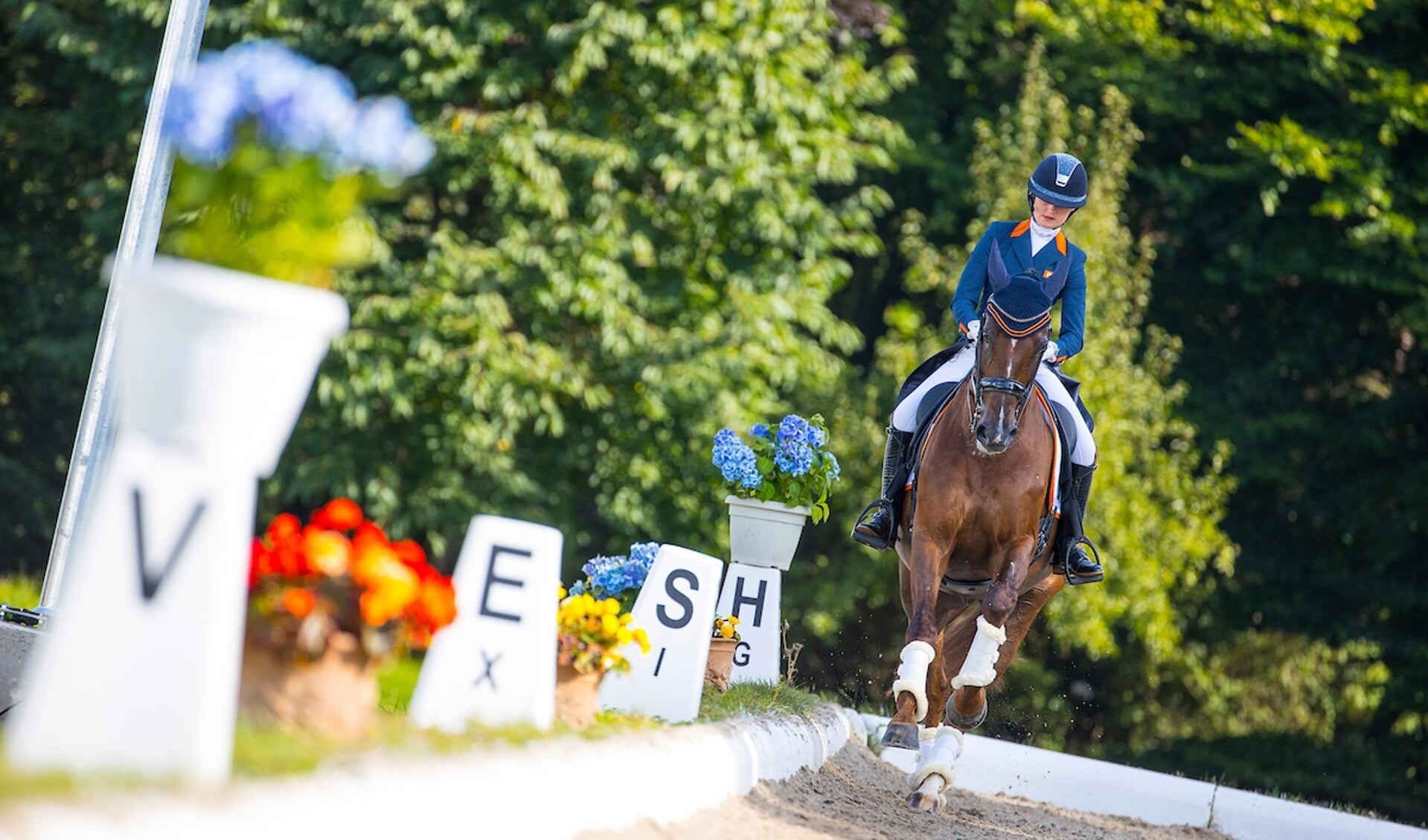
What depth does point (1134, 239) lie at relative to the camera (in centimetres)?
2039

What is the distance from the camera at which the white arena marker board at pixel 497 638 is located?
4.51m

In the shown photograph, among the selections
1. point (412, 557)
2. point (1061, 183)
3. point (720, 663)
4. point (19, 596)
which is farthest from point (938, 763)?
point (19, 596)

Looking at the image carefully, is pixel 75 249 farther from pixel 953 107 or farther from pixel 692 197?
pixel 953 107

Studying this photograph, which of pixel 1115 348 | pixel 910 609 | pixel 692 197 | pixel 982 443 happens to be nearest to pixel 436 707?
pixel 982 443

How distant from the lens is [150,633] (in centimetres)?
325

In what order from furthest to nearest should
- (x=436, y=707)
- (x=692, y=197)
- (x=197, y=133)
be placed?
(x=692, y=197)
(x=436, y=707)
(x=197, y=133)

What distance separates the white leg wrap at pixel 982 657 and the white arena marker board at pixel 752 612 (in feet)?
3.89

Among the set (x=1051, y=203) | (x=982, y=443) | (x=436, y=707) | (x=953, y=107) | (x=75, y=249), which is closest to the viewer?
(x=436, y=707)

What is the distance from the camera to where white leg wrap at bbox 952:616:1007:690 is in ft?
24.1

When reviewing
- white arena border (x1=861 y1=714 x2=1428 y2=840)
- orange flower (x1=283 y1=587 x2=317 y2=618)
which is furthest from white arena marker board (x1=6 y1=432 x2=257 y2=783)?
white arena border (x1=861 y1=714 x2=1428 y2=840)

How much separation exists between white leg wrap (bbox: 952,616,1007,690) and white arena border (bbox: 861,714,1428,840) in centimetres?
248

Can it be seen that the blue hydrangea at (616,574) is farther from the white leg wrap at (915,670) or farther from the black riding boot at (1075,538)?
the black riding boot at (1075,538)

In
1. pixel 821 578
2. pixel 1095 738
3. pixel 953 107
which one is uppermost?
pixel 953 107

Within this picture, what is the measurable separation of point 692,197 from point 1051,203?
917 centimetres
